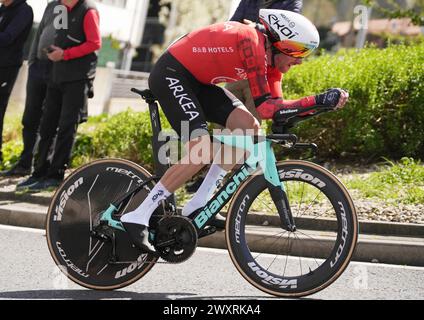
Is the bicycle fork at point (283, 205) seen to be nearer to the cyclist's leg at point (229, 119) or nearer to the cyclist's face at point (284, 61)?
the cyclist's leg at point (229, 119)

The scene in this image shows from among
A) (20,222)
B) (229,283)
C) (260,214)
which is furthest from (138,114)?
(229,283)

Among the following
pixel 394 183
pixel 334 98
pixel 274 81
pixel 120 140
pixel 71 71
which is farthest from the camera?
pixel 120 140

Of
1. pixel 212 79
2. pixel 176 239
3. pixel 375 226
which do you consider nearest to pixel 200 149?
pixel 212 79

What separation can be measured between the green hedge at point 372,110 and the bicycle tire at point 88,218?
3958 mm

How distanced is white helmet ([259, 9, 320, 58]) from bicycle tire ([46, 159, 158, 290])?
1.26 meters

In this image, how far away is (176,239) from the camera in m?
5.65

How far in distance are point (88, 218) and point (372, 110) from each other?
4.59m

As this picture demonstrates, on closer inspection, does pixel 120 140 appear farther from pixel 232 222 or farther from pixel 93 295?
pixel 232 222

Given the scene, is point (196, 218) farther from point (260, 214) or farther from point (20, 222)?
point (20, 222)

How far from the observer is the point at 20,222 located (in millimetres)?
8281

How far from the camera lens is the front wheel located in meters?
5.44

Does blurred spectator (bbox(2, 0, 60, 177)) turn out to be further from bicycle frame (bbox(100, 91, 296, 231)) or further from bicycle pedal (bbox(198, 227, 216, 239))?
bicycle pedal (bbox(198, 227, 216, 239))

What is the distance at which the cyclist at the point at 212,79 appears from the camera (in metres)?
5.50
